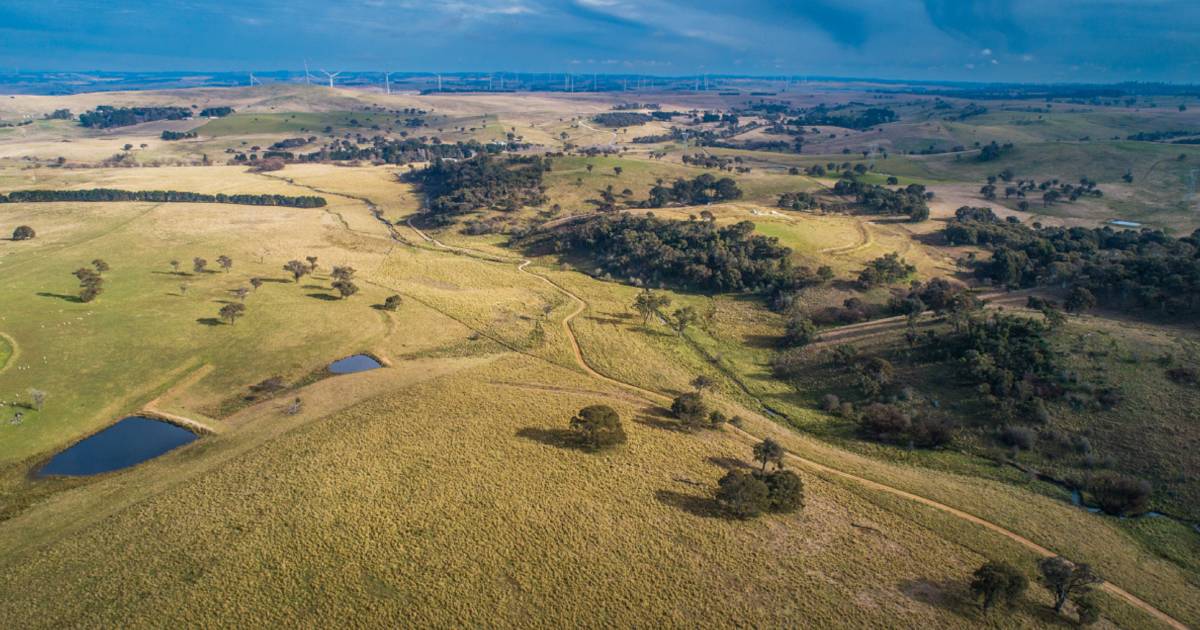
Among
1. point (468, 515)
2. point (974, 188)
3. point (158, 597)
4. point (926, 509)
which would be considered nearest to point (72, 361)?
point (158, 597)

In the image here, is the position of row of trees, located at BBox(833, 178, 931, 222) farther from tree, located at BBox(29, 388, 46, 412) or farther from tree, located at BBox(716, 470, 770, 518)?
tree, located at BBox(29, 388, 46, 412)

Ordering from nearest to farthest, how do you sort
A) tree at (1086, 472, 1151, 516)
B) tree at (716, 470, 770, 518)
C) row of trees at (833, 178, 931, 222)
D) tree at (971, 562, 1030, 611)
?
tree at (971, 562, 1030, 611) → tree at (716, 470, 770, 518) → tree at (1086, 472, 1151, 516) → row of trees at (833, 178, 931, 222)

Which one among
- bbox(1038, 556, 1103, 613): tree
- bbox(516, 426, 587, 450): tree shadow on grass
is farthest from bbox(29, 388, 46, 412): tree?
bbox(1038, 556, 1103, 613): tree

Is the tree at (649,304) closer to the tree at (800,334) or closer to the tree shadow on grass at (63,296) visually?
the tree at (800,334)

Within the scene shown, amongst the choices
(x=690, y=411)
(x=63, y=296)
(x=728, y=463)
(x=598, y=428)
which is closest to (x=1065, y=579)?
(x=728, y=463)

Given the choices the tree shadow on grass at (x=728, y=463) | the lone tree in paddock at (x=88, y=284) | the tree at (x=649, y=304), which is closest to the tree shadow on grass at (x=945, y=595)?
the tree shadow on grass at (x=728, y=463)

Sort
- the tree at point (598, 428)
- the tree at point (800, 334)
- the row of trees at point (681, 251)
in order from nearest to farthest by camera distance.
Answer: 1. the tree at point (598, 428)
2. the tree at point (800, 334)
3. the row of trees at point (681, 251)
